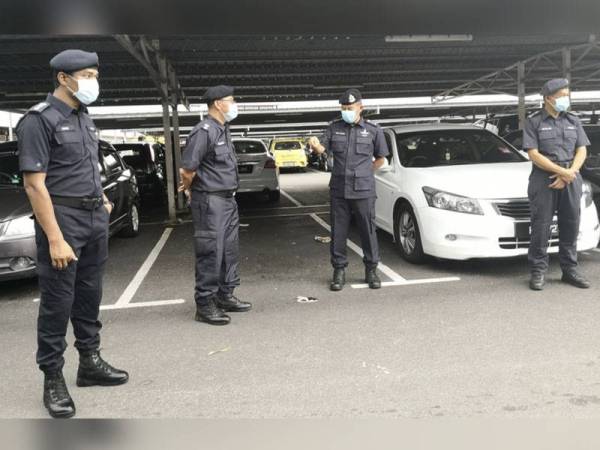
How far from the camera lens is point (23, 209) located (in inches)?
222

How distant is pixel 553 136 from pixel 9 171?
6.14 meters

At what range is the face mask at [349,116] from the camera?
5.39 metres

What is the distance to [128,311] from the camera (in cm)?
512

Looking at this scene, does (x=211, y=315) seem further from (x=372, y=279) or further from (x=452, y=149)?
(x=452, y=149)

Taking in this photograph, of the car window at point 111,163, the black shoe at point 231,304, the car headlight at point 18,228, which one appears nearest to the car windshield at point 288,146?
the car window at point 111,163

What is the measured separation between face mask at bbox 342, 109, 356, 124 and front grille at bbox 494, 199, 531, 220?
5.43ft

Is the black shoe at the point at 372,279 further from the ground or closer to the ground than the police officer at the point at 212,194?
closer to the ground

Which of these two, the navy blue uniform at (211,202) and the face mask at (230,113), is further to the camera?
the face mask at (230,113)

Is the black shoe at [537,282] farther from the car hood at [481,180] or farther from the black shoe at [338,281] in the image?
the black shoe at [338,281]

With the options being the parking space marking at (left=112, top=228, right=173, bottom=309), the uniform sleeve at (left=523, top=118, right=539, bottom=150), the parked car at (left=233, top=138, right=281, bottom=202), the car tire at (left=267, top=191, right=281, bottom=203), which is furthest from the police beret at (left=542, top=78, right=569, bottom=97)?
the car tire at (left=267, top=191, right=281, bottom=203)

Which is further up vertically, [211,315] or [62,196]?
[62,196]

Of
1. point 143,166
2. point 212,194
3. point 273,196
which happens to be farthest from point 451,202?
point 143,166

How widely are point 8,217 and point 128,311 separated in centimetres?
157

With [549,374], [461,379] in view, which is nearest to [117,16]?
[461,379]
